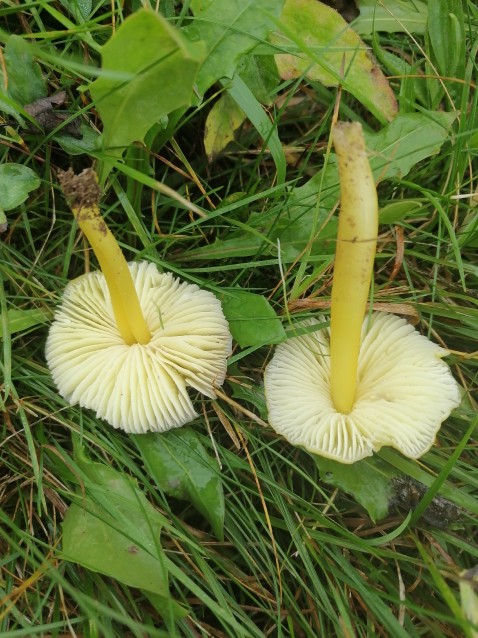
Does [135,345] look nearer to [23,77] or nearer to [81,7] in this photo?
[23,77]

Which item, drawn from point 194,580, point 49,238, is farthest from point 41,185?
point 194,580

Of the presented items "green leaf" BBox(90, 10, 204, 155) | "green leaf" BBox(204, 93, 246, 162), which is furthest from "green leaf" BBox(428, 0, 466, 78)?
"green leaf" BBox(90, 10, 204, 155)

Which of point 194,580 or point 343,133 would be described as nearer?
point 343,133

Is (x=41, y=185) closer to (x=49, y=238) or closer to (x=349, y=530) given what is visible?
(x=49, y=238)

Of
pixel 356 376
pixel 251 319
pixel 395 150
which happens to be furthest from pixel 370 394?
pixel 395 150

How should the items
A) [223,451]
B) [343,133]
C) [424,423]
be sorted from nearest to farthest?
[343,133]
[424,423]
[223,451]

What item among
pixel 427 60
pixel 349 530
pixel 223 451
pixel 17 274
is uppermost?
pixel 427 60
